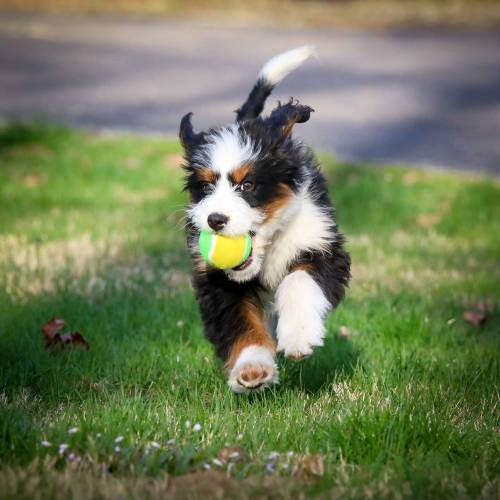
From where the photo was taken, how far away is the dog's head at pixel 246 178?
362 cm

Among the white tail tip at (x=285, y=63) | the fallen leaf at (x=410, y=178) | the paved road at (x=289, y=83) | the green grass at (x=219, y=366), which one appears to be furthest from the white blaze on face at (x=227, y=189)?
the paved road at (x=289, y=83)

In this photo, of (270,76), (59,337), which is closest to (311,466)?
(59,337)

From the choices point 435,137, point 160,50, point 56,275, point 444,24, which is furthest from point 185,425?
point 444,24

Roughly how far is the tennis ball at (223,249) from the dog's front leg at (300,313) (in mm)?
262

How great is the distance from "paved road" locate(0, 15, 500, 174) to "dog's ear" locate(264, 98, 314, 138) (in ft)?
16.6

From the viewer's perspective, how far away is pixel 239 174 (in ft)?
12.1

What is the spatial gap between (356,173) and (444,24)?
33.1 ft

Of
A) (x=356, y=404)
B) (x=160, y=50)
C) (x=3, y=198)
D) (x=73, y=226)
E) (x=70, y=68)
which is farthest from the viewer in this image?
(x=160, y=50)

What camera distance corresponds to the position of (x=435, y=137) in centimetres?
1026

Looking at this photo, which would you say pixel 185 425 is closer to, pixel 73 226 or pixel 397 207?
pixel 73 226

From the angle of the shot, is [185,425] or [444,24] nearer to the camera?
[185,425]

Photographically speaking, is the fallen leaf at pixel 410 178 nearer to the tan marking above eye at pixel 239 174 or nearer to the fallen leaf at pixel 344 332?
the fallen leaf at pixel 344 332

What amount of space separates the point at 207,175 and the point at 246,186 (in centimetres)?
15

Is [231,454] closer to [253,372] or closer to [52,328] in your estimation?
[253,372]
